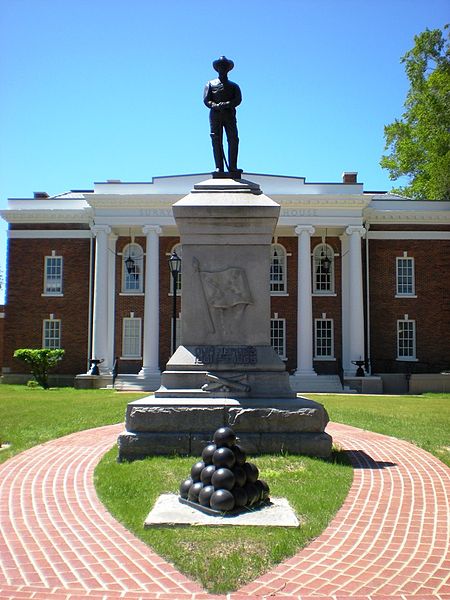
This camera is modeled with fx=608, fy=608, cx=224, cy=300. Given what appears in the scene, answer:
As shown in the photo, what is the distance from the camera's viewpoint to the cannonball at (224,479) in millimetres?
5559

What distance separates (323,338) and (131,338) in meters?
10.6

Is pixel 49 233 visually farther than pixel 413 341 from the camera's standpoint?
Yes

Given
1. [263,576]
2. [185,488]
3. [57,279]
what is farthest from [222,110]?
[57,279]

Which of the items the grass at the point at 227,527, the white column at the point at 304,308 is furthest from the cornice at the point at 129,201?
the grass at the point at 227,527

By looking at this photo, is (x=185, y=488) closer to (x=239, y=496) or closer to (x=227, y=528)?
(x=239, y=496)

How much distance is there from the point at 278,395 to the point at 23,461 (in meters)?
3.62

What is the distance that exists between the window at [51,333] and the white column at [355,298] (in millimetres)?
15777

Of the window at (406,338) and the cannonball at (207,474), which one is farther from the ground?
the window at (406,338)

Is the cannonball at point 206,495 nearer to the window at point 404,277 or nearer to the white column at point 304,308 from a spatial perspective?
the white column at point 304,308

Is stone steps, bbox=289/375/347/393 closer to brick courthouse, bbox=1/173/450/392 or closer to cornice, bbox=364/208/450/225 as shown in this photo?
brick courthouse, bbox=1/173/450/392

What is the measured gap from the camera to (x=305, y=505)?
19.2 ft

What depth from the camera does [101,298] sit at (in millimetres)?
30984

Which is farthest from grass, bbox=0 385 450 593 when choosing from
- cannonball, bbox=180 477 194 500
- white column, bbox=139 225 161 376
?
white column, bbox=139 225 161 376

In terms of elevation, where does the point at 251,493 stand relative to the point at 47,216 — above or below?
below
